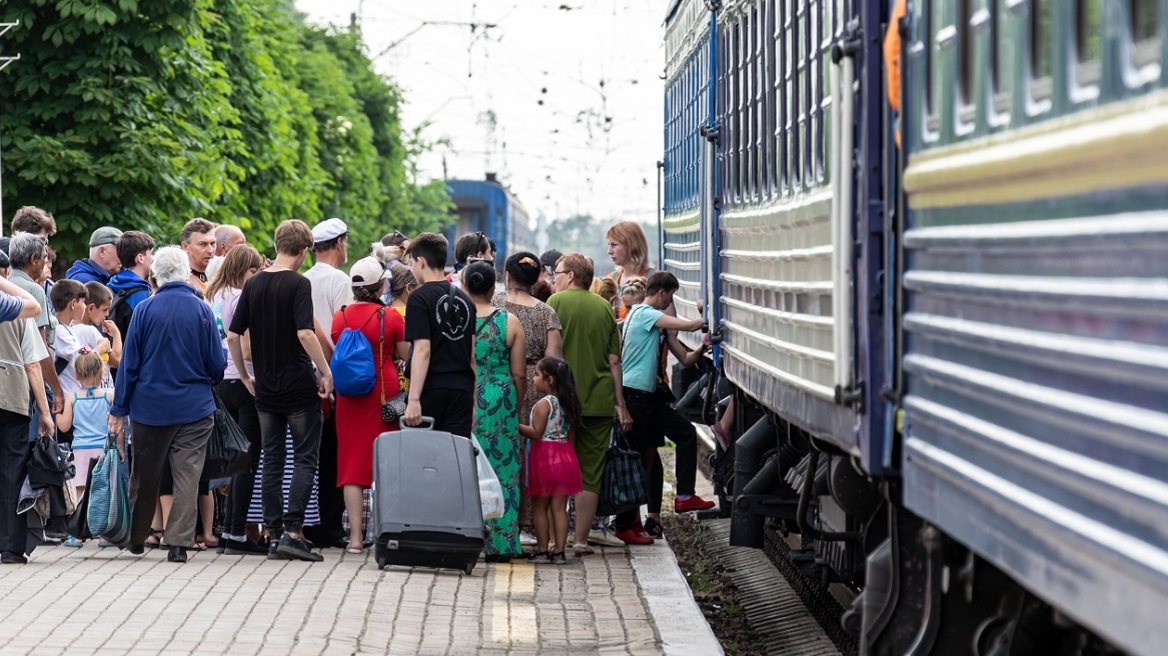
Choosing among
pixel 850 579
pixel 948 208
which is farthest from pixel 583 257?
pixel 948 208

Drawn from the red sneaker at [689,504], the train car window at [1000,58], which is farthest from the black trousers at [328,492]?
the train car window at [1000,58]

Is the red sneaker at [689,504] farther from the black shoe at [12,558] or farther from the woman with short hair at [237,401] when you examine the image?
the black shoe at [12,558]

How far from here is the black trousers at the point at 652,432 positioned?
12.0m

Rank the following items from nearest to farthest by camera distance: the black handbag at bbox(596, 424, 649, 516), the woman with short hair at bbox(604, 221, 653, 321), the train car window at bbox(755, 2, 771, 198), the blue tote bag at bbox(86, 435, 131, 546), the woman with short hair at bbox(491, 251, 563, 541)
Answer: the train car window at bbox(755, 2, 771, 198) → the blue tote bag at bbox(86, 435, 131, 546) → the woman with short hair at bbox(491, 251, 563, 541) → the black handbag at bbox(596, 424, 649, 516) → the woman with short hair at bbox(604, 221, 653, 321)

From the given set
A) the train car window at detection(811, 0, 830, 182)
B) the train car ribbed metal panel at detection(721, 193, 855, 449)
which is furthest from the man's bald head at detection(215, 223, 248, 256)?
the train car window at detection(811, 0, 830, 182)

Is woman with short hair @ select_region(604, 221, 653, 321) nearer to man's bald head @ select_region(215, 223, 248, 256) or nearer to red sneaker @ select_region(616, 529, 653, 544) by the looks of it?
red sneaker @ select_region(616, 529, 653, 544)

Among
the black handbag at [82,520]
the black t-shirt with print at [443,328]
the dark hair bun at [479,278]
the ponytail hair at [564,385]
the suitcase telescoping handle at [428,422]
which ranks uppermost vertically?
the dark hair bun at [479,278]

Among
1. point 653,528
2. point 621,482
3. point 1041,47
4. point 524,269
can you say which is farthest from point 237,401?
point 1041,47

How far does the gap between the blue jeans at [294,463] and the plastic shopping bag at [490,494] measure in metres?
0.99

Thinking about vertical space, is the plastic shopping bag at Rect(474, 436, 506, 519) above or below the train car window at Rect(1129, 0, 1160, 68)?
below

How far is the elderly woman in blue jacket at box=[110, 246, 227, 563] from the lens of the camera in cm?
993

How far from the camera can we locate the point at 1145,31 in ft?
10.3

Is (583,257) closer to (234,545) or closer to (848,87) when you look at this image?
(234,545)

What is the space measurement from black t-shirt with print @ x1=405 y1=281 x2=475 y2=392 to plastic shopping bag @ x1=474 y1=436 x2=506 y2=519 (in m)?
0.46
